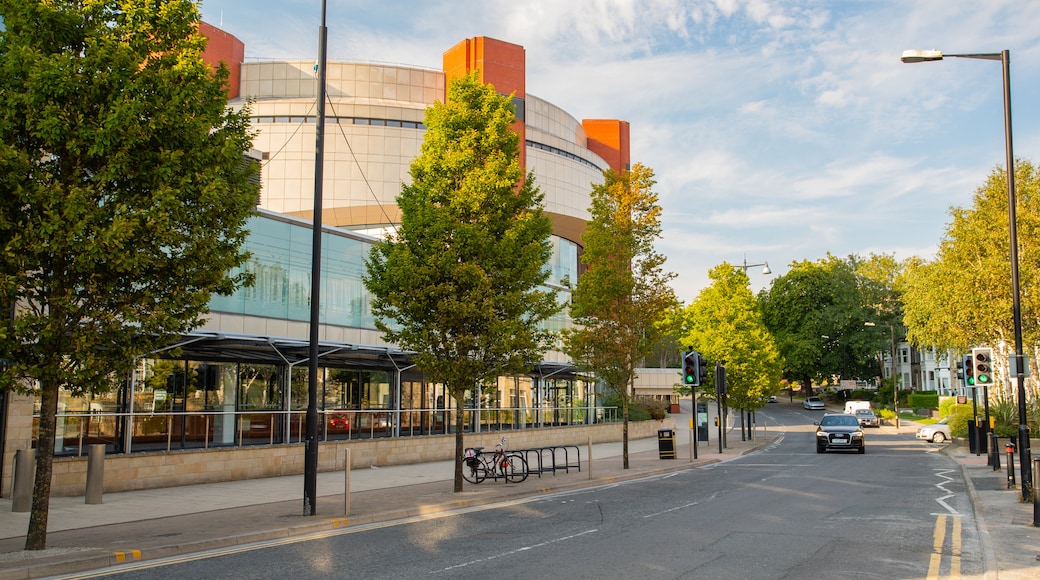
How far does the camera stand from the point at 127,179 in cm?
1068

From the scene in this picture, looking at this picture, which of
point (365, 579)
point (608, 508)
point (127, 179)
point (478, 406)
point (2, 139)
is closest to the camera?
point (365, 579)

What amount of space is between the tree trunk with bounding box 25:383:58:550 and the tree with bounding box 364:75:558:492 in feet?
26.7

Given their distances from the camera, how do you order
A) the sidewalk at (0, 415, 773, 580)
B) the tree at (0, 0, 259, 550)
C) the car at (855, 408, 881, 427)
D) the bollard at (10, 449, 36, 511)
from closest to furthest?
the tree at (0, 0, 259, 550), the sidewalk at (0, 415, 773, 580), the bollard at (10, 449, 36, 511), the car at (855, 408, 881, 427)

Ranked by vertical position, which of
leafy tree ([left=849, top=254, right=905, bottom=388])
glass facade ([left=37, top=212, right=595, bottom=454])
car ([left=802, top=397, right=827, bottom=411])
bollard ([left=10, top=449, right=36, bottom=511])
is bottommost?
car ([left=802, top=397, right=827, bottom=411])

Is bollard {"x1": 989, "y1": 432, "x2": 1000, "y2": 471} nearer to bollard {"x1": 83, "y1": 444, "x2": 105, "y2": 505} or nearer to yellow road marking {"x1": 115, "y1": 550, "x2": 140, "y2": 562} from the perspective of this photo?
yellow road marking {"x1": 115, "y1": 550, "x2": 140, "y2": 562}

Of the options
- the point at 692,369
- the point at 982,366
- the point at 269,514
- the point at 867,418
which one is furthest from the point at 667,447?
the point at 867,418

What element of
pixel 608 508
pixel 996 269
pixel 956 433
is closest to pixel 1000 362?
pixel 956 433

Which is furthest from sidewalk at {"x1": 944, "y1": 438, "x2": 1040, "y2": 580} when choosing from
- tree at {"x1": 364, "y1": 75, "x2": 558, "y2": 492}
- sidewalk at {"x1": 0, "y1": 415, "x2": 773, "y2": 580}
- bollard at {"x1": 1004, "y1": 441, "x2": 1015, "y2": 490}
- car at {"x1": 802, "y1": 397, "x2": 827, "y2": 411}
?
car at {"x1": 802, "y1": 397, "x2": 827, "y2": 411}

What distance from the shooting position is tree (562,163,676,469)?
26031 millimetres

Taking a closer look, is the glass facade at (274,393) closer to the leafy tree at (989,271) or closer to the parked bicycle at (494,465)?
the parked bicycle at (494,465)

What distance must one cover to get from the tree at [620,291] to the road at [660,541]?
7.29 m

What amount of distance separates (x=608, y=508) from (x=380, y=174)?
34.8 metres

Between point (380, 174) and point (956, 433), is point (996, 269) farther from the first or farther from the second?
point (380, 174)

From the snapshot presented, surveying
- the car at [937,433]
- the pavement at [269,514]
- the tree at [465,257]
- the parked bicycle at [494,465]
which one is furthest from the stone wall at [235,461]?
the car at [937,433]
